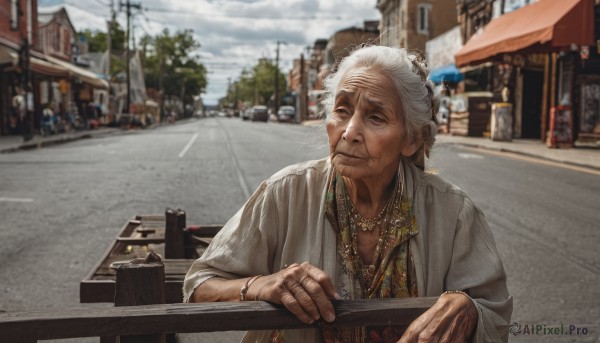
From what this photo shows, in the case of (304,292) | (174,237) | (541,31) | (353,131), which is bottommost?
(174,237)

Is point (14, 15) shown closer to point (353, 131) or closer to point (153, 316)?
point (353, 131)

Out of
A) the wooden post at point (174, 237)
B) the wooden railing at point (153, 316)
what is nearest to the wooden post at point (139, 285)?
the wooden railing at point (153, 316)

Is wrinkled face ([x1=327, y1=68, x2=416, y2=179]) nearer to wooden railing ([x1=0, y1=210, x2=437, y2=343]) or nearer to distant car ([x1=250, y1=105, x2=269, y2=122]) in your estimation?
wooden railing ([x1=0, y1=210, x2=437, y2=343])

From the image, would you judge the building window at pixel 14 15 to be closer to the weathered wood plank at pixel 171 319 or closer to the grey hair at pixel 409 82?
the grey hair at pixel 409 82

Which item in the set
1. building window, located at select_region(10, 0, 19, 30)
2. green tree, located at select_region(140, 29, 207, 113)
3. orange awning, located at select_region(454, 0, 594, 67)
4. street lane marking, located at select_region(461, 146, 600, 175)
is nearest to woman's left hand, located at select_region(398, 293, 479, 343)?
street lane marking, located at select_region(461, 146, 600, 175)

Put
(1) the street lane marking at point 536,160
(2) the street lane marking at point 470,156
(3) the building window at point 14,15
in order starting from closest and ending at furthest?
1. (1) the street lane marking at point 536,160
2. (2) the street lane marking at point 470,156
3. (3) the building window at point 14,15

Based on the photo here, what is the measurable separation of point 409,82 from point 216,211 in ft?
20.0

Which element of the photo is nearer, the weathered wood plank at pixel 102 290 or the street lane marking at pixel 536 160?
the weathered wood plank at pixel 102 290

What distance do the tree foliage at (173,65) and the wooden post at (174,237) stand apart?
88.1 meters

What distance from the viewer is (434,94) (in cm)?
218

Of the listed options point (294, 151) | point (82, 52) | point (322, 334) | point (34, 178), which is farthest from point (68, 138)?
point (82, 52)

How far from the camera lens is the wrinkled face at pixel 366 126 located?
198 centimetres

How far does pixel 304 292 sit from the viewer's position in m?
1.55

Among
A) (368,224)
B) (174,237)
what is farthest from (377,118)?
(174,237)
